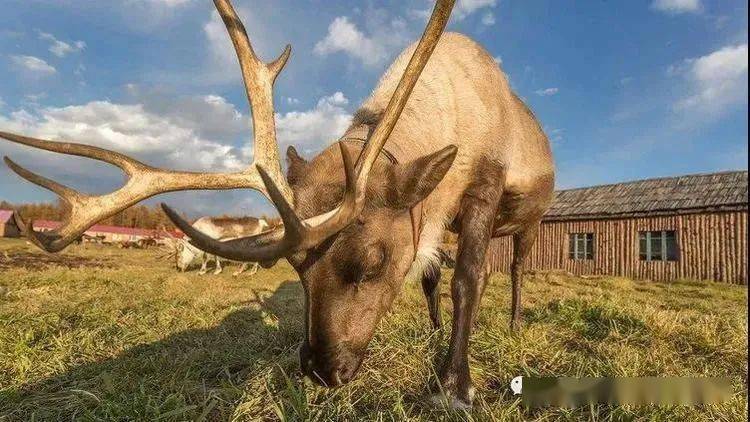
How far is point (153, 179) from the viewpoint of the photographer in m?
2.70

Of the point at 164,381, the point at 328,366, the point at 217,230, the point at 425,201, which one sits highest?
the point at 217,230

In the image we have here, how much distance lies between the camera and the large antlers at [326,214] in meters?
2.02

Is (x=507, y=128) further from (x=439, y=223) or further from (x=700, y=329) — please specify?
(x=700, y=329)

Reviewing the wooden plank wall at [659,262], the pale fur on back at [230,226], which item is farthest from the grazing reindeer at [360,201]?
the pale fur on back at [230,226]

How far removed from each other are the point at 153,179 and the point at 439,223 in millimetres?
1996

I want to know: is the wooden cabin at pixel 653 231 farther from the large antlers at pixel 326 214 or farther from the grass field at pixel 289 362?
the large antlers at pixel 326 214

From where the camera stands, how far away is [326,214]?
2541 millimetres

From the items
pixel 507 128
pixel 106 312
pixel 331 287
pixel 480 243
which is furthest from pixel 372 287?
pixel 106 312

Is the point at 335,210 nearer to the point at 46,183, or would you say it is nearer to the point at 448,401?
the point at 448,401

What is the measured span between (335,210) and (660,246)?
20503mm

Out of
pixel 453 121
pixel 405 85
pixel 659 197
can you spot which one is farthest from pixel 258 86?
pixel 659 197

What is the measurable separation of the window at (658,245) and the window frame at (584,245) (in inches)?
83.7

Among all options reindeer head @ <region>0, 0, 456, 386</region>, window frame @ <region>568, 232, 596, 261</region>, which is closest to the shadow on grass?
reindeer head @ <region>0, 0, 456, 386</region>

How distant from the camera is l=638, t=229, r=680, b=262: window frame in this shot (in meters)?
18.7
